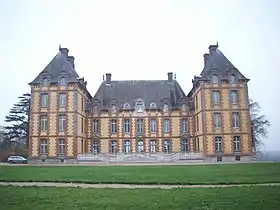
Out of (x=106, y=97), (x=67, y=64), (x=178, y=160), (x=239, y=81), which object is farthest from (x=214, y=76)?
(x=67, y=64)

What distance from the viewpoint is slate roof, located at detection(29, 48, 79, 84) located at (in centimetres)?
3400

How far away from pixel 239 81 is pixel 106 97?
48.6 ft

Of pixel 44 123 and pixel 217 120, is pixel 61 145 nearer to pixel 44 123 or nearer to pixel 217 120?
pixel 44 123

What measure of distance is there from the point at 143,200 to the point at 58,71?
91.7 ft

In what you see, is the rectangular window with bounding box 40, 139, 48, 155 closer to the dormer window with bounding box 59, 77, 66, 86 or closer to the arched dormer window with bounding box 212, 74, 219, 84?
the dormer window with bounding box 59, 77, 66, 86

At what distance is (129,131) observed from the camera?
37.4 m

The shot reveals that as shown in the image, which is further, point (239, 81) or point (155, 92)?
point (155, 92)

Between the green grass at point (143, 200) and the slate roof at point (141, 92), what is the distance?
1114 inches

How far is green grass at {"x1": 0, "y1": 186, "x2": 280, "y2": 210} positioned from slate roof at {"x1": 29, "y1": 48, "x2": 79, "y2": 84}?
24.8 m

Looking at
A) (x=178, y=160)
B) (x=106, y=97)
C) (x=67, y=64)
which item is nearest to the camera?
(x=178, y=160)

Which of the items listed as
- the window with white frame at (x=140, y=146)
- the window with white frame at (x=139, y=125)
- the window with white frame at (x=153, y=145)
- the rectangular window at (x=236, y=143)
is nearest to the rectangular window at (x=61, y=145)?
the window with white frame at (x=140, y=146)

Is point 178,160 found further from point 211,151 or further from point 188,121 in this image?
point 188,121

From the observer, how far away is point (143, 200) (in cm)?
866

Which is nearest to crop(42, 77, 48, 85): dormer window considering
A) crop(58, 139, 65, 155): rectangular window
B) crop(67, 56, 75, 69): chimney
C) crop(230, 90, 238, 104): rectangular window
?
crop(67, 56, 75, 69): chimney
